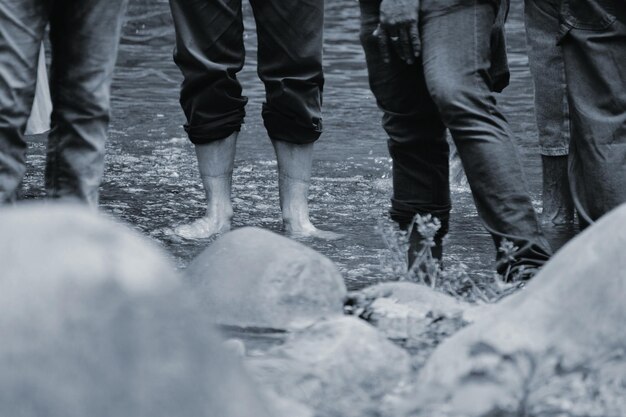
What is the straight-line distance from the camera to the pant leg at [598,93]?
4270 mm

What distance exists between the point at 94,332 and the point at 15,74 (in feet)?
6.94

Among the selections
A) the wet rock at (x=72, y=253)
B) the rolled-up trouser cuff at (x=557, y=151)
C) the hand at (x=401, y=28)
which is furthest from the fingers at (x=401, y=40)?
the wet rock at (x=72, y=253)

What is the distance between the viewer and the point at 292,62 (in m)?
4.88

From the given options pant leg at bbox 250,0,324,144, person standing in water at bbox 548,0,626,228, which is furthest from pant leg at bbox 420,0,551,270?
pant leg at bbox 250,0,324,144

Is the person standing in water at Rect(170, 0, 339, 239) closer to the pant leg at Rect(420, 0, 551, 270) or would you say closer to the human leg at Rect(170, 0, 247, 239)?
the human leg at Rect(170, 0, 247, 239)

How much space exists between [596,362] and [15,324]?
142cm

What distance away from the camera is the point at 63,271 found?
6.41 feet

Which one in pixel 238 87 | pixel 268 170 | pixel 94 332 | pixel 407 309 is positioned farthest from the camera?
pixel 268 170

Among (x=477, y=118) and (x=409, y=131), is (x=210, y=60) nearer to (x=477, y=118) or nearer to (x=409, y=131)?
(x=409, y=131)

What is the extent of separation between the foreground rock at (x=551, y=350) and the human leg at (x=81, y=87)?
158 centimetres

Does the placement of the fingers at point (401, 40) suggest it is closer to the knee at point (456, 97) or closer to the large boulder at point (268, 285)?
the knee at point (456, 97)

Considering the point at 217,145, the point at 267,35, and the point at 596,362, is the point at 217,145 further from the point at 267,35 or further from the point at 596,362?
the point at 596,362

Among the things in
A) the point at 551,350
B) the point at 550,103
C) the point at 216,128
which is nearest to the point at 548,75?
the point at 550,103

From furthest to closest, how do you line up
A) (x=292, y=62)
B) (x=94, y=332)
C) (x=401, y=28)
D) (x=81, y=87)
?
(x=292, y=62)
(x=401, y=28)
(x=81, y=87)
(x=94, y=332)
